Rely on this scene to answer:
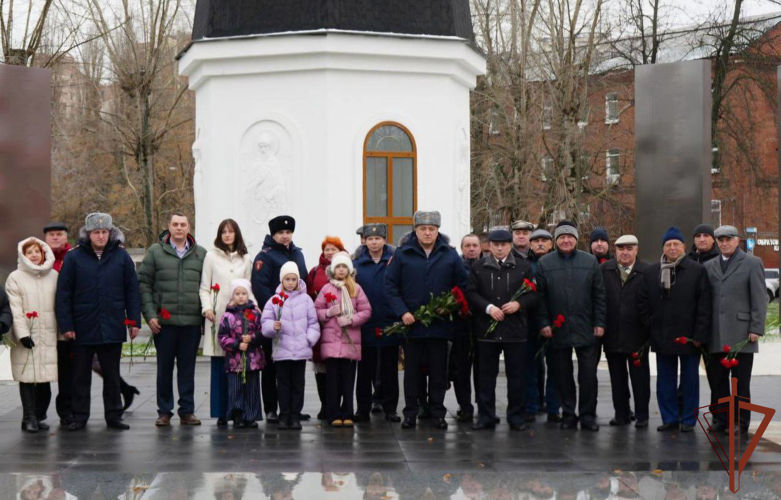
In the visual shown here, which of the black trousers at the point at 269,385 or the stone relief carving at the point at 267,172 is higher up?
the stone relief carving at the point at 267,172

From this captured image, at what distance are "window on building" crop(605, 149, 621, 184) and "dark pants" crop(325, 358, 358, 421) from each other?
28.0 m

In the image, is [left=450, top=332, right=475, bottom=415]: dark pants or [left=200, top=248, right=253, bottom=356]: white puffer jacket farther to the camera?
[left=450, top=332, right=475, bottom=415]: dark pants

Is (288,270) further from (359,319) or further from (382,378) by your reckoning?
(382,378)

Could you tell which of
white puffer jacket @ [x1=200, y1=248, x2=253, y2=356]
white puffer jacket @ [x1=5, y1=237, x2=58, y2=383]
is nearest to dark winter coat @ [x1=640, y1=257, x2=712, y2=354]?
white puffer jacket @ [x1=200, y1=248, x2=253, y2=356]

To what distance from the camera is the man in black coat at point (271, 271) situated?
1050cm

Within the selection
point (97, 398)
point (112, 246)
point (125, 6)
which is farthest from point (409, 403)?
point (125, 6)

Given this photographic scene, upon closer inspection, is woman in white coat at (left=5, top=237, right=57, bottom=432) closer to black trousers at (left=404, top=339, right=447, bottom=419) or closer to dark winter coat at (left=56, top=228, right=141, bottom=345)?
dark winter coat at (left=56, top=228, right=141, bottom=345)

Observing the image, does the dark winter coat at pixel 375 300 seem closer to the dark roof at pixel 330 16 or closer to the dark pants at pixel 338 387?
the dark pants at pixel 338 387

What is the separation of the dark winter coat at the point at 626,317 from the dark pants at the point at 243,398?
11.1 feet

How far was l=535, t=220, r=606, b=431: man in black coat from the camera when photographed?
10.3m

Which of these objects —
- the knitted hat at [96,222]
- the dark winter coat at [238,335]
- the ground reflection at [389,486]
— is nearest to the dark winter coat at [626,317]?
the ground reflection at [389,486]

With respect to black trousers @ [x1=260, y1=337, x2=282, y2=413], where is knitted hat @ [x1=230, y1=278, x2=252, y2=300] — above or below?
above

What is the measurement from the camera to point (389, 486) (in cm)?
757

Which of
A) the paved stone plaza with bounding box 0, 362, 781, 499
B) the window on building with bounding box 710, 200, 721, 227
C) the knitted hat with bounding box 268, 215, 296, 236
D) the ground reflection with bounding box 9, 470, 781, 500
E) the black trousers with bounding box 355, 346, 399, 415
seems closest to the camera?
the ground reflection with bounding box 9, 470, 781, 500
